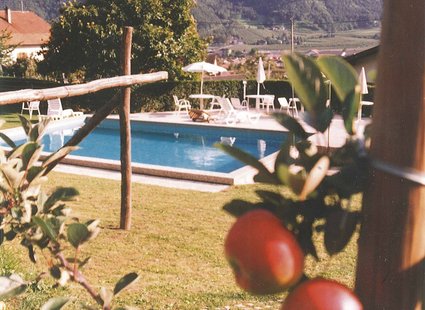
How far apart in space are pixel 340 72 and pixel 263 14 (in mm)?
101718

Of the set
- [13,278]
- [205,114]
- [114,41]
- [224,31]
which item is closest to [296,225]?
[13,278]

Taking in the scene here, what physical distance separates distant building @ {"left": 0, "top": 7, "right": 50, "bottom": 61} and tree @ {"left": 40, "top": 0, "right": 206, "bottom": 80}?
1010 inches

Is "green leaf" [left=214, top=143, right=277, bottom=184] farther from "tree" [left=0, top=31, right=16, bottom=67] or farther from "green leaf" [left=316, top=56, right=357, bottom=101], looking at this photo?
"tree" [left=0, top=31, right=16, bottom=67]

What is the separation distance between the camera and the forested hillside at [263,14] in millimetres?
80375

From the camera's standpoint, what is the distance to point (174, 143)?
46.0ft

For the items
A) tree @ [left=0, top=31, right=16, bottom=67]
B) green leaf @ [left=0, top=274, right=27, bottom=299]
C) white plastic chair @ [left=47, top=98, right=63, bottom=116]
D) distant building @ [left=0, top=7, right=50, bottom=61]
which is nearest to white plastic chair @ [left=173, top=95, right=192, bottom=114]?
white plastic chair @ [left=47, top=98, right=63, bottom=116]

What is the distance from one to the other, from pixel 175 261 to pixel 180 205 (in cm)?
214

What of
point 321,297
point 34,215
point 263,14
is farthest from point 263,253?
point 263,14

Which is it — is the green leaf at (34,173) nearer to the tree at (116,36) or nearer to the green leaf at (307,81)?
the green leaf at (307,81)

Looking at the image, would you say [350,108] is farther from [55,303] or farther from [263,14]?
[263,14]

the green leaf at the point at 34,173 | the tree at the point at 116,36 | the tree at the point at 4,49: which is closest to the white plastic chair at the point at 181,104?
the tree at the point at 116,36

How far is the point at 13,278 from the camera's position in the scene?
0.75 meters

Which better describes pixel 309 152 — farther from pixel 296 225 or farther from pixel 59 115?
pixel 59 115

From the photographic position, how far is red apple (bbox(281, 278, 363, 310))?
41cm
